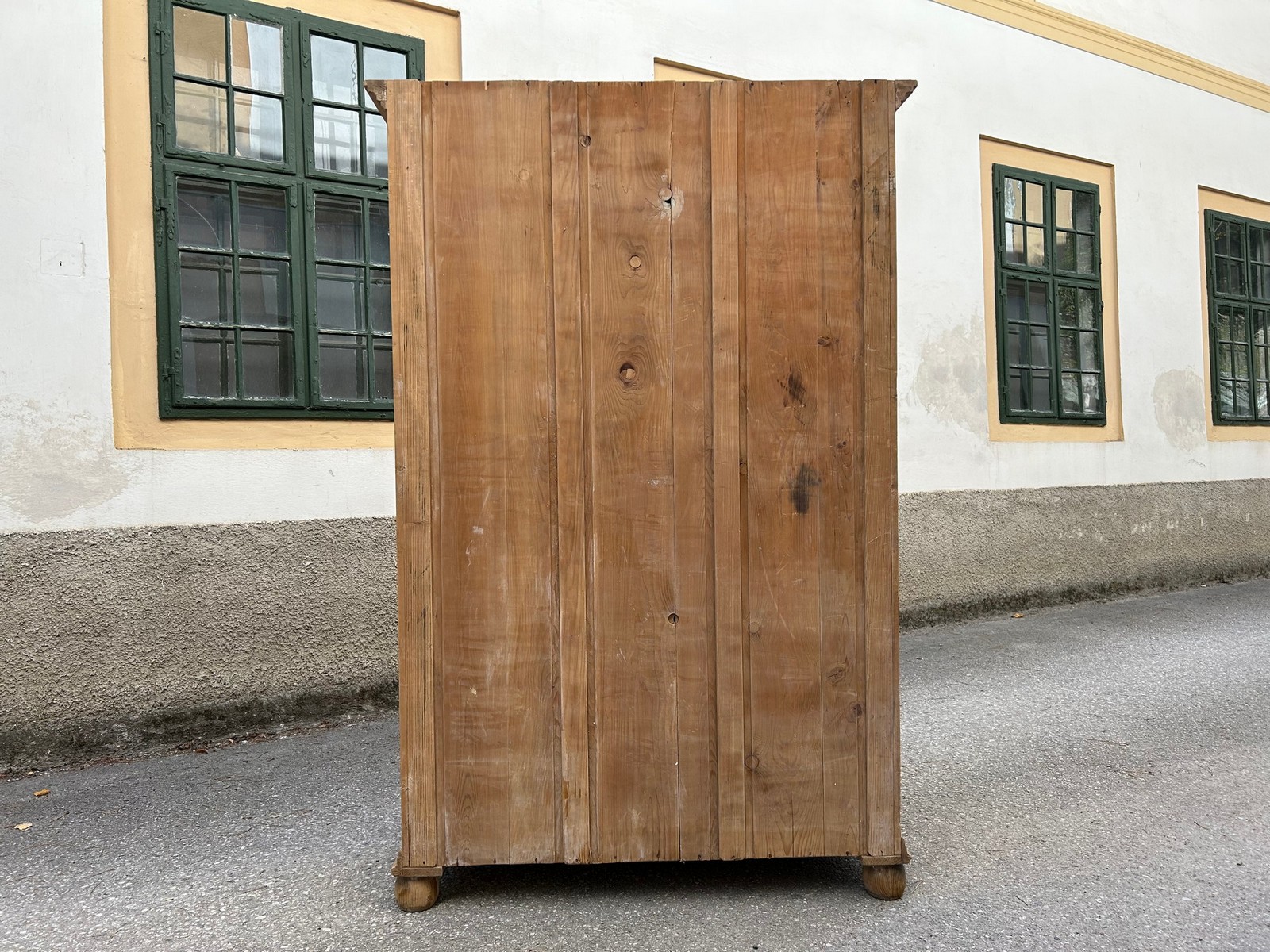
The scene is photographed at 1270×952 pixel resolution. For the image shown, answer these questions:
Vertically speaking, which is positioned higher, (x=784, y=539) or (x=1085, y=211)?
(x=1085, y=211)

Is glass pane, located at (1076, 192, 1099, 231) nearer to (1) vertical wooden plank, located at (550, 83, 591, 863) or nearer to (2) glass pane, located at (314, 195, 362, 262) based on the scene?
(2) glass pane, located at (314, 195, 362, 262)

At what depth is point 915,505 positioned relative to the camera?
7297mm

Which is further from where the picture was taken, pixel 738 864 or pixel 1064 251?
pixel 1064 251

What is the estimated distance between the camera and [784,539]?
2.83 meters

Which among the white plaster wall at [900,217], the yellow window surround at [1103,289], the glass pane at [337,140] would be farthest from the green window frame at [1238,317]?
the glass pane at [337,140]

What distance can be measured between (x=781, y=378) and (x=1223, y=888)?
6.45 feet

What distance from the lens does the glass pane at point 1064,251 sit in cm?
840

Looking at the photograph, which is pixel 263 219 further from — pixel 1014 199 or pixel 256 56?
pixel 1014 199

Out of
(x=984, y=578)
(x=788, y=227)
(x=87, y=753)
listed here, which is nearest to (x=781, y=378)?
(x=788, y=227)

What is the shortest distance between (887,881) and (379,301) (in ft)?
13.2

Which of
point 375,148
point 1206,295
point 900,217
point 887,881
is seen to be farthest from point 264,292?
point 1206,295

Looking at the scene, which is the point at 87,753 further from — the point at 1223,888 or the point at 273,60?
the point at 1223,888

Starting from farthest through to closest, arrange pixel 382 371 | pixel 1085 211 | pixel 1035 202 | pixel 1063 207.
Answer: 1. pixel 1085 211
2. pixel 1063 207
3. pixel 1035 202
4. pixel 382 371

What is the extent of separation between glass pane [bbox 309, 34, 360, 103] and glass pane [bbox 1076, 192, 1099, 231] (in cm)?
616
